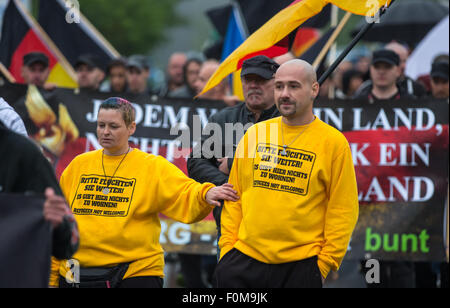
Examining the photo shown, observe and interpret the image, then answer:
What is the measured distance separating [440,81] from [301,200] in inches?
210

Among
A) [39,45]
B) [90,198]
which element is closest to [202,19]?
[39,45]

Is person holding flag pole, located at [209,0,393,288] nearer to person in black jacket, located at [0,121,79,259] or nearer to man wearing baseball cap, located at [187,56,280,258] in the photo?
man wearing baseball cap, located at [187,56,280,258]

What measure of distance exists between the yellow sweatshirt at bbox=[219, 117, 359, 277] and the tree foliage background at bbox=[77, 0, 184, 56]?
3180 centimetres

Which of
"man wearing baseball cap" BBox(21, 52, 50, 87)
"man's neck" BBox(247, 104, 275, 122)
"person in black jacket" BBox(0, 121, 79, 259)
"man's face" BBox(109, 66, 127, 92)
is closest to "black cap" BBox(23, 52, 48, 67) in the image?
"man wearing baseball cap" BBox(21, 52, 50, 87)

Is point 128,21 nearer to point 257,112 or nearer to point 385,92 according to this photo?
point 385,92

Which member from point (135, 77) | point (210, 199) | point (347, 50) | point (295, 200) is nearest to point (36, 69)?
point (135, 77)

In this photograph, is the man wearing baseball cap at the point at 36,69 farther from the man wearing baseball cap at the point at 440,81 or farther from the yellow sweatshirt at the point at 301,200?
the yellow sweatshirt at the point at 301,200

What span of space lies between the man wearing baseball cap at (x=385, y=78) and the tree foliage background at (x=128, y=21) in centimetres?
2809

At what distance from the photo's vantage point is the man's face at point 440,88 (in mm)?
9805

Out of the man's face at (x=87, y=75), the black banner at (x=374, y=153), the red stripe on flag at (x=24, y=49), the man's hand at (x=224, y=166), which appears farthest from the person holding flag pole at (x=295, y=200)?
the red stripe on flag at (x=24, y=49)

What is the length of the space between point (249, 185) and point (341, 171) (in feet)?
1.98

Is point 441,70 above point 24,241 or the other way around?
above

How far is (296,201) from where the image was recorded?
5.09 m
